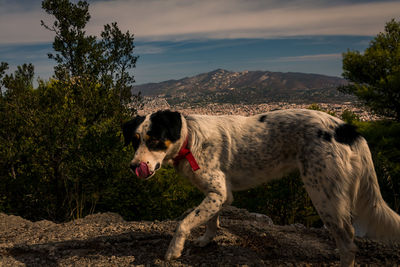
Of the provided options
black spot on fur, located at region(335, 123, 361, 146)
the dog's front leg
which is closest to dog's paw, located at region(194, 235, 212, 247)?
the dog's front leg

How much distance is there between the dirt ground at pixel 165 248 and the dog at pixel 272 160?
0.72 m

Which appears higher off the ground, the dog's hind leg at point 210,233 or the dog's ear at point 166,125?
the dog's ear at point 166,125

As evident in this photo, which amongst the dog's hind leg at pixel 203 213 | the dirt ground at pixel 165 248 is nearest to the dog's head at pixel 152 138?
the dog's hind leg at pixel 203 213

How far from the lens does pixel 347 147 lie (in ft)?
14.2

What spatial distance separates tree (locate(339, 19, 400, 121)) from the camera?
1281 inches

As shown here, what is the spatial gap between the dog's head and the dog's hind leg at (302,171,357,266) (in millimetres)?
1995

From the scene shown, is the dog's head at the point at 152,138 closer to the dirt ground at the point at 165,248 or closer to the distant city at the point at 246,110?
the distant city at the point at 246,110

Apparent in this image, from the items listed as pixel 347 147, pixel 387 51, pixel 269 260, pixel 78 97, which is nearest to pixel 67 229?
pixel 269 260

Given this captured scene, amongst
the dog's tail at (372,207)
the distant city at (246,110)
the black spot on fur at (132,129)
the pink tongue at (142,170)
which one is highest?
the black spot on fur at (132,129)

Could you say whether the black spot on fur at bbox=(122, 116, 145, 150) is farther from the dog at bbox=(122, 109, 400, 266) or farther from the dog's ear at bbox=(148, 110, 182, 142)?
the dog's ear at bbox=(148, 110, 182, 142)

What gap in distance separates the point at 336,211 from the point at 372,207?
0.71 meters

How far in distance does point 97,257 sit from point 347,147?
13.3 ft

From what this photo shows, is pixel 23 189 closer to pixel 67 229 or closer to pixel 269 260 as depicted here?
pixel 67 229

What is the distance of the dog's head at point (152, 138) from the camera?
4.15m
